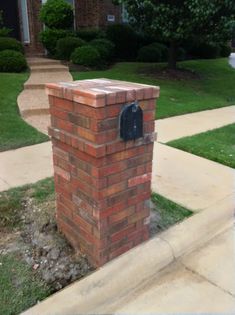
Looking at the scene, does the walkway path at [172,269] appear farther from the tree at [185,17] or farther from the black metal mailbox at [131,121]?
the tree at [185,17]

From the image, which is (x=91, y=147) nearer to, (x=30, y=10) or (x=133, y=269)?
(x=133, y=269)

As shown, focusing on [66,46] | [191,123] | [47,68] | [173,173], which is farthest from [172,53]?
[173,173]

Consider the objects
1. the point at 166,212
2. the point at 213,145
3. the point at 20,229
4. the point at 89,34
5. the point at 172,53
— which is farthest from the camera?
the point at 89,34

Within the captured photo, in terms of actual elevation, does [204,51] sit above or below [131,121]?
below

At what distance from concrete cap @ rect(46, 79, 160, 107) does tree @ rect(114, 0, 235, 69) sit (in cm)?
686

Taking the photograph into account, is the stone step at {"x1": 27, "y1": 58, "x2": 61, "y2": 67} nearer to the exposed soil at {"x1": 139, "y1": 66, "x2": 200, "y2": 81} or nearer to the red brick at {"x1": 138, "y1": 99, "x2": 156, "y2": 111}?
the exposed soil at {"x1": 139, "y1": 66, "x2": 200, "y2": 81}

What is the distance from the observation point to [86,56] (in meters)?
11.0

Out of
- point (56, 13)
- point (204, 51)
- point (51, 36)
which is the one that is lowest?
point (204, 51)

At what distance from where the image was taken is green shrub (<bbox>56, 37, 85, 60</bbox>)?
38.3ft

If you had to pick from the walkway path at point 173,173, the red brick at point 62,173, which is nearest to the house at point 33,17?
the walkway path at point 173,173

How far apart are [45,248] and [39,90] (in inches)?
→ 243

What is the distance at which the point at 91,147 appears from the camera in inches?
87.5

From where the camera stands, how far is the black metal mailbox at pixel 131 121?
7.39 feet

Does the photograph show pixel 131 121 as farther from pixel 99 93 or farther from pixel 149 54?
pixel 149 54
